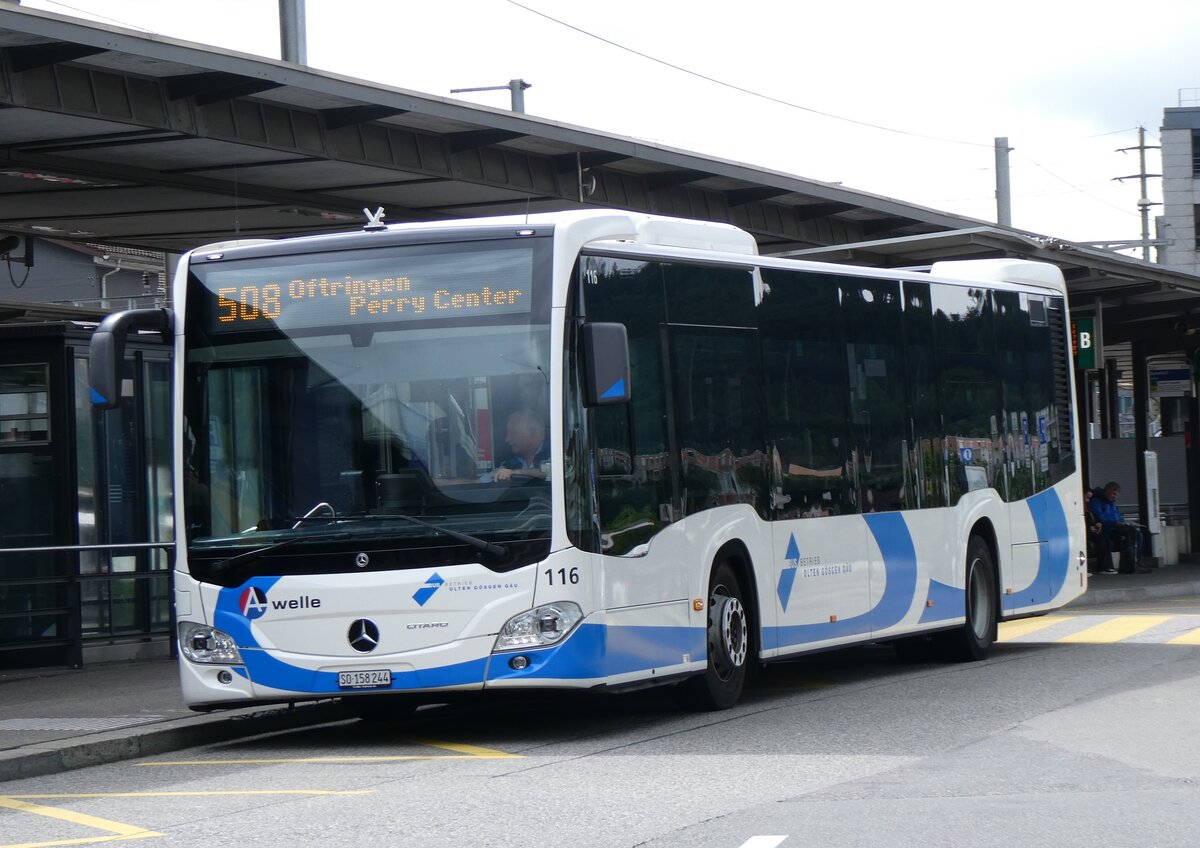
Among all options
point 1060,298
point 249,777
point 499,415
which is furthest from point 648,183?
point 249,777

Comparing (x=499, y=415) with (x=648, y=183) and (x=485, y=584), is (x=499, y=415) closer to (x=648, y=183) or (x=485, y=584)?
(x=485, y=584)

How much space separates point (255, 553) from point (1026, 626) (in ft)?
40.2

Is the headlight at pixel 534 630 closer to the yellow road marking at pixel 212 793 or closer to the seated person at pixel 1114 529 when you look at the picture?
the yellow road marking at pixel 212 793

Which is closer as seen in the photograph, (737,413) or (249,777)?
(249,777)

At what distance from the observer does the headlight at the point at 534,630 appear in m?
10.5

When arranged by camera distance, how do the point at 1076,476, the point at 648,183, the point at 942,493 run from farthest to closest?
the point at 648,183 → the point at 1076,476 → the point at 942,493

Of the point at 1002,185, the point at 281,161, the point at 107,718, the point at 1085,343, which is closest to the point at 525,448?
the point at 107,718

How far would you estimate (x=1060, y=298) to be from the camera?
1830cm

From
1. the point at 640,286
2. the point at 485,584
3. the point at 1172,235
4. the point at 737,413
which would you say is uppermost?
the point at 1172,235

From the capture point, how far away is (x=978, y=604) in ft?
53.0

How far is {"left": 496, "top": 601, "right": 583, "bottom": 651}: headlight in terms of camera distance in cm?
1052

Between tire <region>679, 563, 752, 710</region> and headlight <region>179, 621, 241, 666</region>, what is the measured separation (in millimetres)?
2893

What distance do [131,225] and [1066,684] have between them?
41.6 ft

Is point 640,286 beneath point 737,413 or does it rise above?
above
